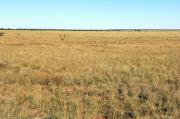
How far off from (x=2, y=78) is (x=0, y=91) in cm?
276

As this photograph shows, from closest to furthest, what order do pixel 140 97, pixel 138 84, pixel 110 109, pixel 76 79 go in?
pixel 110 109 < pixel 140 97 < pixel 138 84 < pixel 76 79

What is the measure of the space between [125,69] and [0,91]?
22.6ft

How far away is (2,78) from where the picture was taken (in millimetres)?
13000

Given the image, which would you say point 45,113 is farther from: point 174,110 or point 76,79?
point 76,79

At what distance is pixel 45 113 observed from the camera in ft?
26.2

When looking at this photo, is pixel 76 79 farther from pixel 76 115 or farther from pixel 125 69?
pixel 76 115

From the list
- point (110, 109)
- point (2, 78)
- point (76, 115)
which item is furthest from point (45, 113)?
point (2, 78)

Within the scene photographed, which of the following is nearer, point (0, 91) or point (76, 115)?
point (76, 115)

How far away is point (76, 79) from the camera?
42.2 feet

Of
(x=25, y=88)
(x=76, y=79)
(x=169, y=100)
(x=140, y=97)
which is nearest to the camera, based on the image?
(x=169, y=100)

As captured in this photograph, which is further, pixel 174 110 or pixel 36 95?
pixel 36 95

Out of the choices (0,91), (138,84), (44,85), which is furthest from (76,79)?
(0,91)

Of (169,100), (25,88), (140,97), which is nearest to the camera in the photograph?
(169,100)

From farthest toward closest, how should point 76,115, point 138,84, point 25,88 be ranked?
point 138,84, point 25,88, point 76,115
